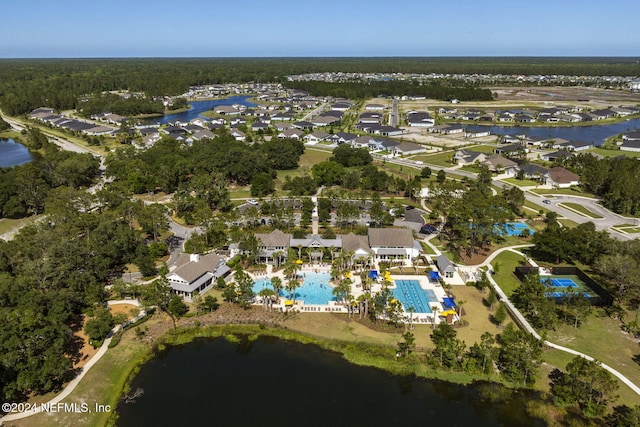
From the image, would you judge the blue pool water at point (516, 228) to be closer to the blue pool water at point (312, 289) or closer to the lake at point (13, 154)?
the blue pool water at point (312, 289)

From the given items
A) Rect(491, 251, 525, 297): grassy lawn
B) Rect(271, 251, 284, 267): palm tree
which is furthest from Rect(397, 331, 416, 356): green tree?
Rect(271, 251, 284, 267): palm tree

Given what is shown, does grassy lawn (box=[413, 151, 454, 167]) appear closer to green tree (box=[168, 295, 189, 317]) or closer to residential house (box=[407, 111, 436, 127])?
residential house (box=[407, 111, 436, 127])

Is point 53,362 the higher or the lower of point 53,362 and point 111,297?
the higher

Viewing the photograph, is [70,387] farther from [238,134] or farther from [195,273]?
[238,134]

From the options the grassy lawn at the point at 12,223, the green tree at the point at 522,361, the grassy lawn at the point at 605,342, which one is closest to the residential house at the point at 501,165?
the grassy lawn at the point at 605,342

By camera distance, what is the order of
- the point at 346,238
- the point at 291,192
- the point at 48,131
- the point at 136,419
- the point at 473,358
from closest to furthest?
the point at 136,419 < the point at 473,358 < the point at 346,238 < the point at 291,192 < the point at 48,131

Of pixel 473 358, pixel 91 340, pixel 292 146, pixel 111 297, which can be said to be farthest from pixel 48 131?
pixel 473 358

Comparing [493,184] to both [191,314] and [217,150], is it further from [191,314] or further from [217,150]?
[191,314]
